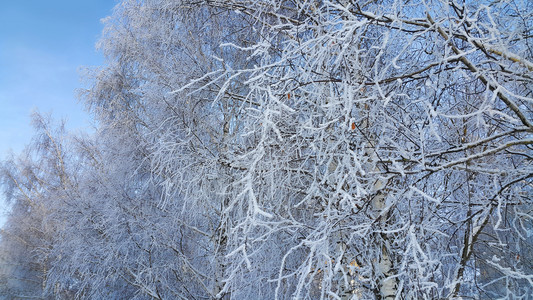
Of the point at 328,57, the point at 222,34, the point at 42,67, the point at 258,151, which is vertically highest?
the point at 42,67

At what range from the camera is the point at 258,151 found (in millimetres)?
1999

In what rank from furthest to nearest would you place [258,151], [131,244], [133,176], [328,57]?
[133,176]
[131,244]
[328,57]
[258,151]

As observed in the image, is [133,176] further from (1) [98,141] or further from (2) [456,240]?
(2) [456,240]

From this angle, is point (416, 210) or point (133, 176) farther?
point (133, 176)

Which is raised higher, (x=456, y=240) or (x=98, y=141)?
(x=98, y=141)

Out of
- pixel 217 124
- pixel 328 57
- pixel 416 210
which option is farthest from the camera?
pixel 217 124

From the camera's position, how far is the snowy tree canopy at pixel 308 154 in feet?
6.78

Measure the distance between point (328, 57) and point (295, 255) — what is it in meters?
3.11

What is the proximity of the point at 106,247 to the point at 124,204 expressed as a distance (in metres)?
0.68

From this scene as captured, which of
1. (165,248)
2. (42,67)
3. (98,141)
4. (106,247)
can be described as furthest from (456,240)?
(42,67)

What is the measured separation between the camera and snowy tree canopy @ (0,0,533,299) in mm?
2066

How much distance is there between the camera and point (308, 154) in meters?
2.69

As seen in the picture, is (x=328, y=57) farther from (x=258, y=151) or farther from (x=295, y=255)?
(x=295, y=255)

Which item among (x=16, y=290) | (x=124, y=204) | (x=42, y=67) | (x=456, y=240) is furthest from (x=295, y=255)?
(x=42, y=67)
